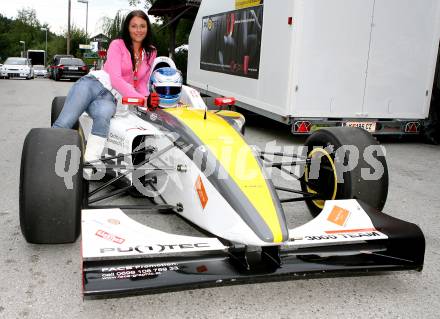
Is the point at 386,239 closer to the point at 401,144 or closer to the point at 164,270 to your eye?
the point at 164,270

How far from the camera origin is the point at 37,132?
11.3ft

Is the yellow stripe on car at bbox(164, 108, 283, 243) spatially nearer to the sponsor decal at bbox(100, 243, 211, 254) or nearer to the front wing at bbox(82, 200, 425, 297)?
the front wing at bbox(82, 200, 425, 297)

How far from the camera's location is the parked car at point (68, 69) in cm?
2857

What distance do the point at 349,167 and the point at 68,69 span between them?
1064 inches

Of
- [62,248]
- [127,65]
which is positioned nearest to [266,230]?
[62,248]

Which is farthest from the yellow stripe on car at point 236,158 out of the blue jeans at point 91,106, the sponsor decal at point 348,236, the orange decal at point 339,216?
the blue jeans at point 91,106

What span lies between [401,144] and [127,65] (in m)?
6.24

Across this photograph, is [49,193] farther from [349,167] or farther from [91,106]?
[349,167]

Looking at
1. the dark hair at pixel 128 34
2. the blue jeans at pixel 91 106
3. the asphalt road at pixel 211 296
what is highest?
the dark hair at pixel 128 34

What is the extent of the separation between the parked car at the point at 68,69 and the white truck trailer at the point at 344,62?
2119 cm

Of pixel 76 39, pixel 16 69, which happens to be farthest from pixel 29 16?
pixel 16 69

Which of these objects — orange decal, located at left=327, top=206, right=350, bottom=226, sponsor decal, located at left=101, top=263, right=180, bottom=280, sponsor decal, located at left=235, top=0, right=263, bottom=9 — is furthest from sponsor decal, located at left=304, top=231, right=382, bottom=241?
sponsor decal, located at left=235, top=0, right=263, bottom=9

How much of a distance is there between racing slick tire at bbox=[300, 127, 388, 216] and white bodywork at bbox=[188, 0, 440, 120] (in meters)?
3.94

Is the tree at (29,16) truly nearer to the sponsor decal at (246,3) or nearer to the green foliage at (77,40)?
the green foliage at (77,40)
